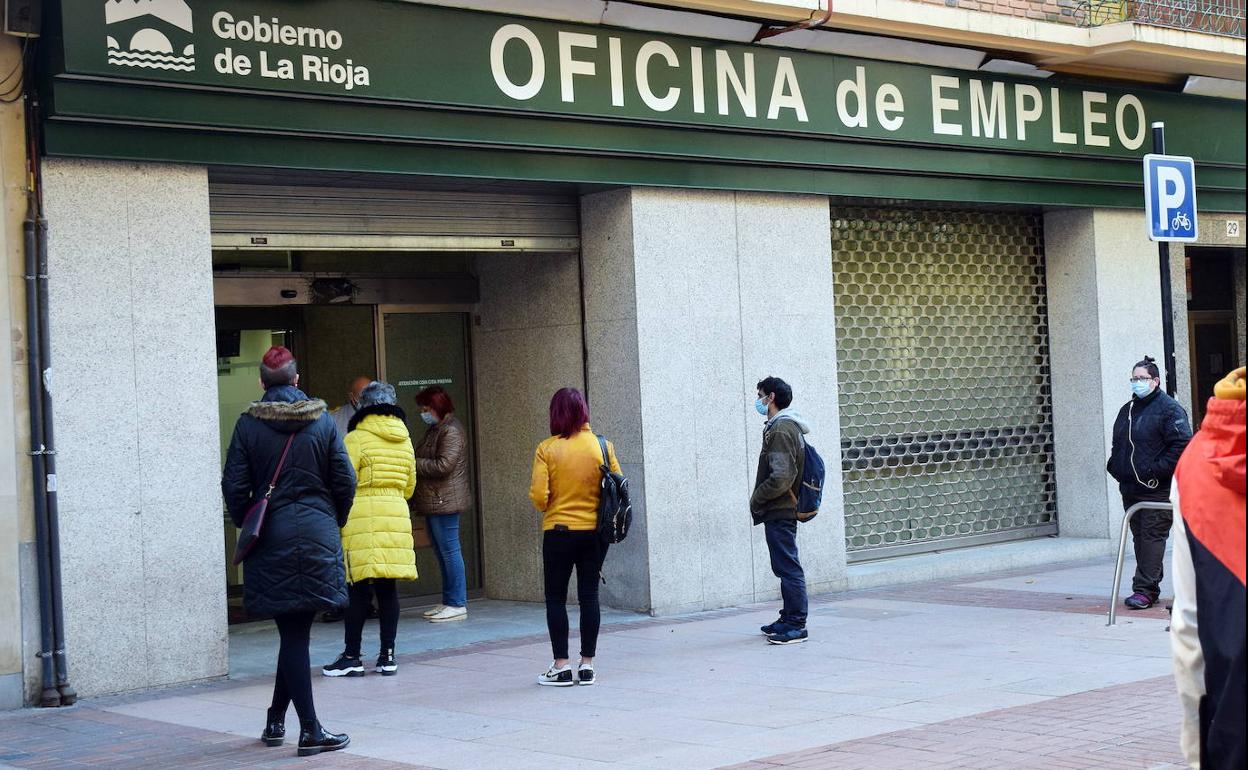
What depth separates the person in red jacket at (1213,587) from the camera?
3.26m

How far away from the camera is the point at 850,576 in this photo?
13203 millimetres

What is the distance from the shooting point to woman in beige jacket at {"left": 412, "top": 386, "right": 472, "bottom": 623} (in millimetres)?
11867

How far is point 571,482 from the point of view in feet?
29.0

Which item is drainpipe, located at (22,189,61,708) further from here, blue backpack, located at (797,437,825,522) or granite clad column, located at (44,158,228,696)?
blue backpack, located at (797,437,825,522)

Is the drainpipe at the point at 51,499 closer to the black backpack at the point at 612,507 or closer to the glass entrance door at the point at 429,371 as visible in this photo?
the black backpack at the point at 612,507

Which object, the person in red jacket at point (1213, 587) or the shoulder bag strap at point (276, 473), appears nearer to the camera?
the person in red jacket at point (1213, 587)

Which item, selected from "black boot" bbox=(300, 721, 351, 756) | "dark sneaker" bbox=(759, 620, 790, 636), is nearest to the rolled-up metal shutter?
"dark sneaker" bbox=(759, 620, 790, 636)

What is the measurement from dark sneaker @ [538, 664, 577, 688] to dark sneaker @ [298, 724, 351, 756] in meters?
1.87

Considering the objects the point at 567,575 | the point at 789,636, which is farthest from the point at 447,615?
the point at 567,575

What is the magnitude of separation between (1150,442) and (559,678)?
181 inches

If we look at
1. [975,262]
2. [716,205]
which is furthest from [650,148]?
[975,262]

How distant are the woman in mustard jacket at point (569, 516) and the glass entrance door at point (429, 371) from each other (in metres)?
3.79

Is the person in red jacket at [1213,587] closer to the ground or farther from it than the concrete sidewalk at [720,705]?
farther from it

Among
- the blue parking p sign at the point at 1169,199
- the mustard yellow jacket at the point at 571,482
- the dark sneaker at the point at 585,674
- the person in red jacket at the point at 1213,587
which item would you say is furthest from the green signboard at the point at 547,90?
the person in red jacket at the point at 1213,587
